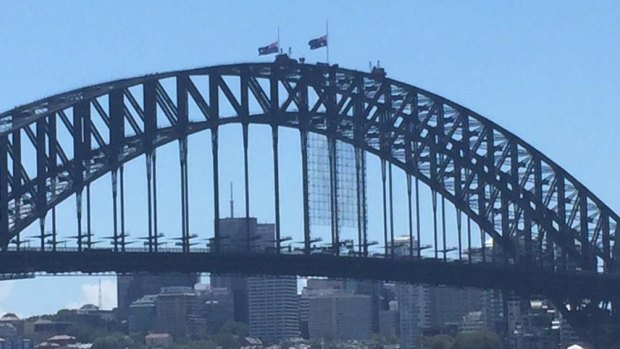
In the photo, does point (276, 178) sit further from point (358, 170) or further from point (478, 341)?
point (478, 341)

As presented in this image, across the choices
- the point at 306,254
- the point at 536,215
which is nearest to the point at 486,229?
the point at 536,215

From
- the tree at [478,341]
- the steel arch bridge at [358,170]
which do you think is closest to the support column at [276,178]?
the steel arch bridge at [358,170]

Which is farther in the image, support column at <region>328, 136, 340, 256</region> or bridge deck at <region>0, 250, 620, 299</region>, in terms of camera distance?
support column at <region>328, 136, 340, 256</region>

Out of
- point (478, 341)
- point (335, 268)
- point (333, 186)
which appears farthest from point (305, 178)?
point (478, 341)

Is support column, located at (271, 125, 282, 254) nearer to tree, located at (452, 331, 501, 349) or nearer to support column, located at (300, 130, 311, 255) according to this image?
support column, located at (300, 130, 311, 255)

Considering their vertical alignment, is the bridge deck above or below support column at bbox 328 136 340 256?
below

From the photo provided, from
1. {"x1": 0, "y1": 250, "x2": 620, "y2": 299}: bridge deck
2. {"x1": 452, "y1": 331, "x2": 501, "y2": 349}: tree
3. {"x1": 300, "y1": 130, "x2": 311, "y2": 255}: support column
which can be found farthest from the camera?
{"x1": 452, "y1": 331, "x2": 501, "y2": 349}: tree

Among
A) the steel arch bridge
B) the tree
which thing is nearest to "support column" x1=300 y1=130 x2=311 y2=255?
the steel arch bridge
